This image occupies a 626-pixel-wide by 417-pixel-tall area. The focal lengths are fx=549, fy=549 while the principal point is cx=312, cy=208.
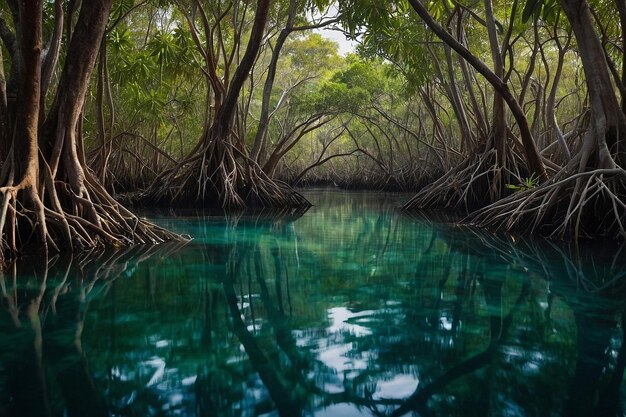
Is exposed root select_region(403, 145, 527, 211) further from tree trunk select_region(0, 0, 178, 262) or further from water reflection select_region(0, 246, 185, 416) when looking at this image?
water reflection select_region(0, 246, 185, 416)

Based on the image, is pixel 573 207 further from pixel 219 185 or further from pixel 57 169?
pixel 219 185

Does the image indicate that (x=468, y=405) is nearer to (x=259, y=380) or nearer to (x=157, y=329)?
(x=259, y=380)

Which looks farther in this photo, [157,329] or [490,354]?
[157,329]

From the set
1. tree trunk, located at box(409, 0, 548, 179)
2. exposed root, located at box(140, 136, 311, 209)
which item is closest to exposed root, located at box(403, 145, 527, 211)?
tree trunk, located at box(409, 0, 548, 179)

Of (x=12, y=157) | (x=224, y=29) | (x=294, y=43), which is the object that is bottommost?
(x=12, y=157)

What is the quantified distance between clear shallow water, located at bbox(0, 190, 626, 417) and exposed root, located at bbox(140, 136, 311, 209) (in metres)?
4.58

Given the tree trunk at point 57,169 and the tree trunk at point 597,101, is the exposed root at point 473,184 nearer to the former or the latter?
the tree trunk at point 597,101

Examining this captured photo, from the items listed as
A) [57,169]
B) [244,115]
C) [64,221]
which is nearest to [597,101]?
[64,221]

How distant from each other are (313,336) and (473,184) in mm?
6620

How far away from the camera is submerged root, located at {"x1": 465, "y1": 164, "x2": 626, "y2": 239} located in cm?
486

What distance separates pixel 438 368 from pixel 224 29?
37.3ft

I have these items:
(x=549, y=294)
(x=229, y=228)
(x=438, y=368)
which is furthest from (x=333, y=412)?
(x=229, y=228)

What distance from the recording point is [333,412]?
163 cm

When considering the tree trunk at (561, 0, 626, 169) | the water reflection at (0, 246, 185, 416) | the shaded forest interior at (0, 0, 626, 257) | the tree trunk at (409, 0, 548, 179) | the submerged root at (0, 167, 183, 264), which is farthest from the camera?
the tree trunk at (409, 0, 548, 179)
